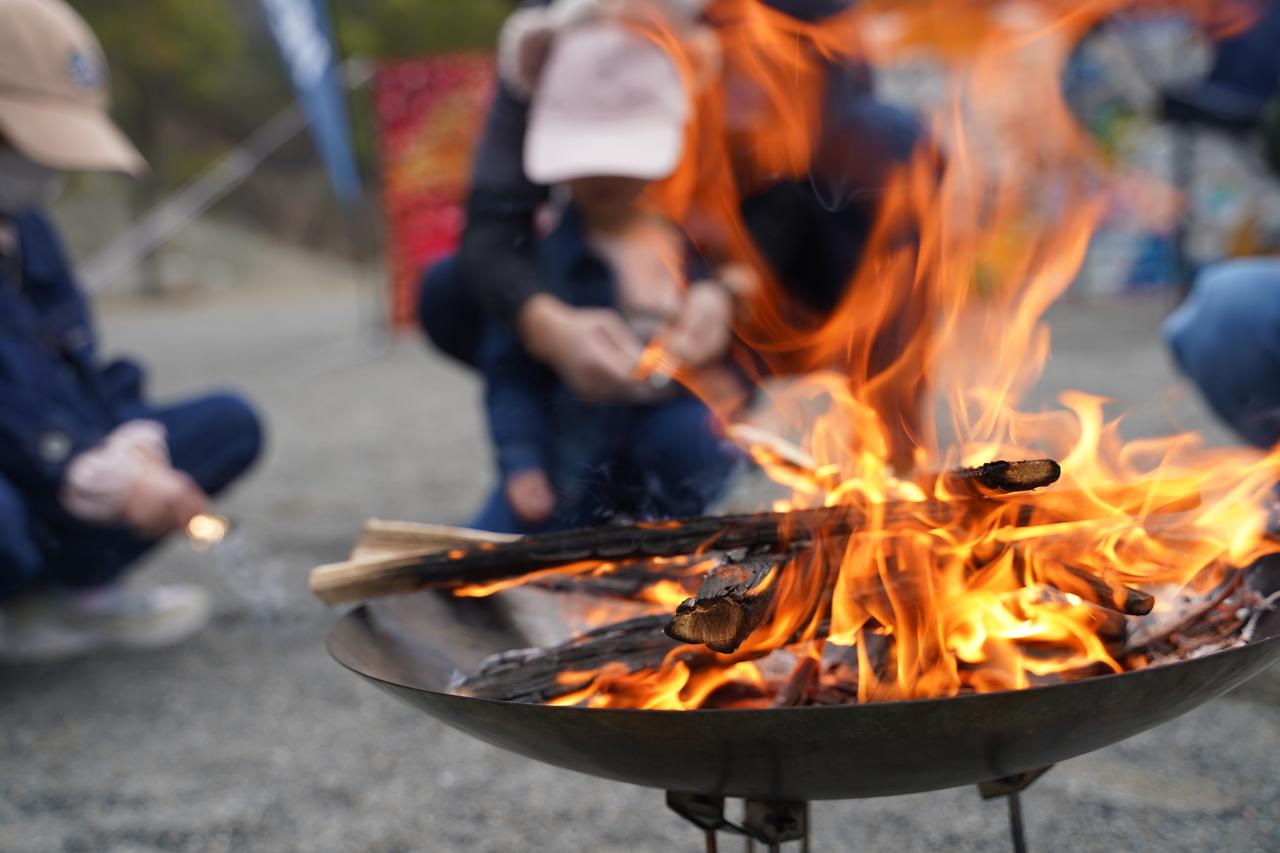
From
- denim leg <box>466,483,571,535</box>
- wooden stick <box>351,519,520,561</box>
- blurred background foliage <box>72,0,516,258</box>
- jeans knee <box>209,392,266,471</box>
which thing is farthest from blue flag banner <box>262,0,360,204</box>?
Answer: blurred background foliage <box>72,0,516,258</box>

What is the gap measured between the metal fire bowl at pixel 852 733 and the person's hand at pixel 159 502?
1408 millimetres

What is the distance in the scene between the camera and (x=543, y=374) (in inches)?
93.6

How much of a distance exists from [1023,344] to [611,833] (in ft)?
3.06

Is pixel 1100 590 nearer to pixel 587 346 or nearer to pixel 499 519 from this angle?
pixel 587 346

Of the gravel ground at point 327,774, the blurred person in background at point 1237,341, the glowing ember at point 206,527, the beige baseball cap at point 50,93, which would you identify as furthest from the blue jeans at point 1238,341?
the beige baseball cap at point 50,93

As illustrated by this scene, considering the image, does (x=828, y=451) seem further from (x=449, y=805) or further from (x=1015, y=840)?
(x=449, y=805)

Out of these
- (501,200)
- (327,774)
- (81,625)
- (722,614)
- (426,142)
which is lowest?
(327,774)

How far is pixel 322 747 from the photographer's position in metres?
2.05

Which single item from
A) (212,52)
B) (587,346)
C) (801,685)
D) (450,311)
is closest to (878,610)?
(801,685)

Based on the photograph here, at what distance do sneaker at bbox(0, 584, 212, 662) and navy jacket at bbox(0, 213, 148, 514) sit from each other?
0.34m

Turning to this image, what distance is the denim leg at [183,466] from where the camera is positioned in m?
2.39

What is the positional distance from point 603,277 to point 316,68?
5.07 meters

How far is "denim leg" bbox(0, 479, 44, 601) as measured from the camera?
83.2 inches

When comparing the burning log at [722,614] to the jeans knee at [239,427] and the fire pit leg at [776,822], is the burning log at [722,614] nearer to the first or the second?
the fire pit leg at [776,822]
